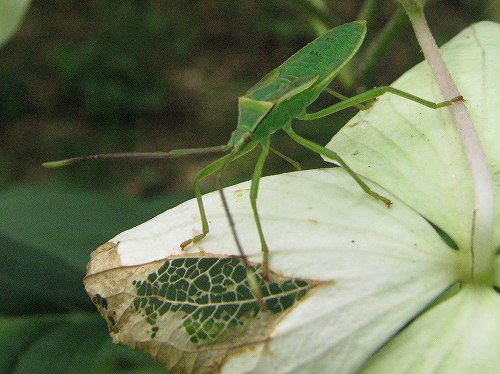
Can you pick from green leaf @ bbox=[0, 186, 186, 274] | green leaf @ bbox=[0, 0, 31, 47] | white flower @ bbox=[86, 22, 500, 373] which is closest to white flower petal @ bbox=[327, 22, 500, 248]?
white flower @ bbox=[86, 22, 500, 373]

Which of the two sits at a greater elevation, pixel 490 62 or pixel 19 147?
pixel 490 62

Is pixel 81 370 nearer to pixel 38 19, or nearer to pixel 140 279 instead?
pixel 140 279

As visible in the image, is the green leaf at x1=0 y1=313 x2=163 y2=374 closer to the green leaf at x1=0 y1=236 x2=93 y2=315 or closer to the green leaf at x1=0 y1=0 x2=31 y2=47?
the green leaf at x1=0 y1=236 x2=93 y2=315

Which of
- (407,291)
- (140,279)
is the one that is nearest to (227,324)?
(140,279)

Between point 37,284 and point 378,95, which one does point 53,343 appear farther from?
point 378,95

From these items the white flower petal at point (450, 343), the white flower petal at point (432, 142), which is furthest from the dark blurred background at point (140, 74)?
the white flower petal at point (450, 343)

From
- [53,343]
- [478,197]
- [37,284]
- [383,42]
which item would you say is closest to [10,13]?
[37,284]
